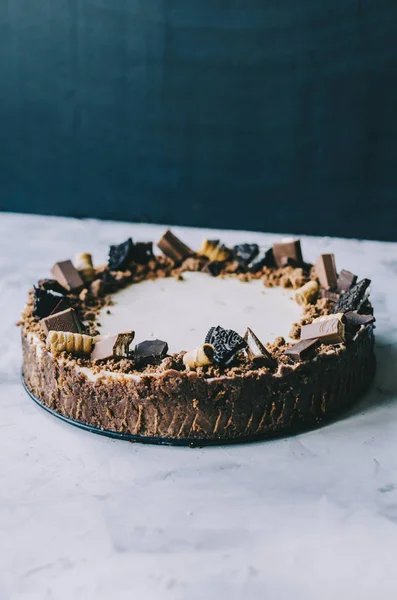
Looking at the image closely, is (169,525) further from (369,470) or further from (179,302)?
(179,302)

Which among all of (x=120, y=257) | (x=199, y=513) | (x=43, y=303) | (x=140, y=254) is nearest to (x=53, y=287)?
(x=43, y=303)

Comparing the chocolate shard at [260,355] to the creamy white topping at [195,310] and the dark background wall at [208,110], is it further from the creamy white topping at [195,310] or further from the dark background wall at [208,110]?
the dark background wall at [208,110]

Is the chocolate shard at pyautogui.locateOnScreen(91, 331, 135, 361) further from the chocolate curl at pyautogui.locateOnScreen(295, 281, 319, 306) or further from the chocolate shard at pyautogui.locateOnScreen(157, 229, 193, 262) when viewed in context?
the chocolate shard at pyautogui.locateOnScreen(157, 229, 193, 262)

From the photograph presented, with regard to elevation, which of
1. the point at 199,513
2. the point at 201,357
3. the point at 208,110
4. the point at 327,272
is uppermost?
the point at 208,110

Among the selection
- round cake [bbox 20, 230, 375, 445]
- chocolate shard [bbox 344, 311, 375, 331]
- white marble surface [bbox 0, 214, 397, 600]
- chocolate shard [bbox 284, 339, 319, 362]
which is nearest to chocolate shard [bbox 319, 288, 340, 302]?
round cake [bbox 20, 230, 375, 445]

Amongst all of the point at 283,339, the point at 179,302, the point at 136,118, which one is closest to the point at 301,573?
the point at 283,339

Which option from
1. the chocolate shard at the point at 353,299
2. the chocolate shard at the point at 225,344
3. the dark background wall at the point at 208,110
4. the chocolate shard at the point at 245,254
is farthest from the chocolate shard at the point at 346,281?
the dark background wall at the point at 208,110

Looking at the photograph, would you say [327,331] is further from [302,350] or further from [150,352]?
[150,352]
